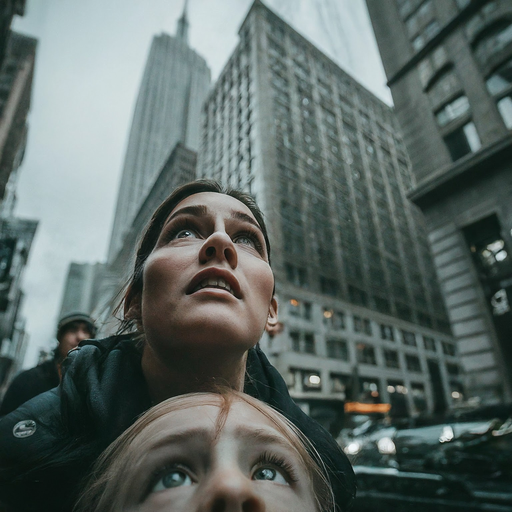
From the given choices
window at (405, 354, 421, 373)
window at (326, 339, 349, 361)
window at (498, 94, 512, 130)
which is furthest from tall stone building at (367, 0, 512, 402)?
window at (405, 354, 421, 373)

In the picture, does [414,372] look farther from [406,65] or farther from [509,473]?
[509,473]

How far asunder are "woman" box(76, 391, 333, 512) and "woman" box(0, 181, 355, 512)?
11 cm

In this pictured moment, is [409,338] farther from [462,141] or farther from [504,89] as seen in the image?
[504,89]

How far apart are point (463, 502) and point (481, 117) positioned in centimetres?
1344

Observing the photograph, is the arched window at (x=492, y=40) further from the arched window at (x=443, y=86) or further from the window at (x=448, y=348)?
the window at (x=448, y=348)

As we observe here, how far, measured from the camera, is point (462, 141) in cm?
1309

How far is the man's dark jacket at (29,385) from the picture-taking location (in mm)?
1697

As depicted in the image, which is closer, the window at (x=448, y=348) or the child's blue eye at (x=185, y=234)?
the child's blue eye at (x=185, y=234)

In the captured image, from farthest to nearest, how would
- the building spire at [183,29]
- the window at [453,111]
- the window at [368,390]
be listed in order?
the building spire at [183,29], the window at [368,390], the window at [453,111]

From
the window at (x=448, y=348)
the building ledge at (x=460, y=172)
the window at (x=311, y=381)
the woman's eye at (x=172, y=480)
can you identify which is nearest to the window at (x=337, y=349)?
the window at (x=311, y=381)

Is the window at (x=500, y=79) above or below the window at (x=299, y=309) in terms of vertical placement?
above

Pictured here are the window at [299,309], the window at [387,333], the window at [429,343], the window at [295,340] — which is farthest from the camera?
the window at [429,343]

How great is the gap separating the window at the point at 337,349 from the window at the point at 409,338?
31.6 ft

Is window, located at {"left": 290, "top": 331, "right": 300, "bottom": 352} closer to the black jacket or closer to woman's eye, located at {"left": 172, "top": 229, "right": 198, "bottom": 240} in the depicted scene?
the black jacket
